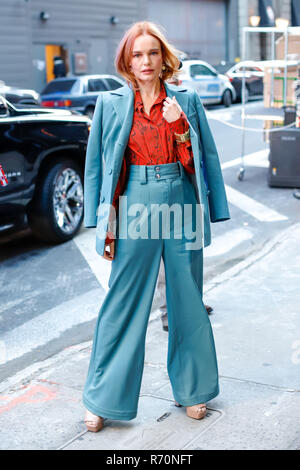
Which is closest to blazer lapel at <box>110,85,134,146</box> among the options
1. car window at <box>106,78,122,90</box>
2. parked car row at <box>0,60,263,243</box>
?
parked car row at <box>0,60,263,243</box>

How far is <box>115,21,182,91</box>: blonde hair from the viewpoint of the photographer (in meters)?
3.25

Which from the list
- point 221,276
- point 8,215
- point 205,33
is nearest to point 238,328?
point 221,276

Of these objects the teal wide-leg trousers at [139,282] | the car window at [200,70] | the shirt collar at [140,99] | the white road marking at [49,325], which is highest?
the car window at [200,70]

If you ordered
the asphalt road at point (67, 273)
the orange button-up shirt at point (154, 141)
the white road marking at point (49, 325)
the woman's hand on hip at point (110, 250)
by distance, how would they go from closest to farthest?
1. the orange button-up shirt at point (154, 141)
2. the woman's hand on hip at point (110, 250)
3. the white road marking at point (49, 325)
4. the asphalt road at point (67, 273)

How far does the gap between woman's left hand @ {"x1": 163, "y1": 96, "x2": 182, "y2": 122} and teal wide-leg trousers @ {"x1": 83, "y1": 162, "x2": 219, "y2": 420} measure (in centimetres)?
24

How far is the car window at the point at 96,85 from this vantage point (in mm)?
19125

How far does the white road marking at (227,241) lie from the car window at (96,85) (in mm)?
12288

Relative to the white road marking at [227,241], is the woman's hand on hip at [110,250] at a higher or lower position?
higher

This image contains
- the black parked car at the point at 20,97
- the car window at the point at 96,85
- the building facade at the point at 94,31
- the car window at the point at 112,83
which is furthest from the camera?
the building facade at the point at 94,31

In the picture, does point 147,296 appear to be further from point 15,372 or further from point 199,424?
point 15,372

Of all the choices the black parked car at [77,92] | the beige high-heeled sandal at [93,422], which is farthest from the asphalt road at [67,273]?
the black parked car at [77,92]

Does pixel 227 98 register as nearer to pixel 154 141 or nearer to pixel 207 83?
pixel 207 83

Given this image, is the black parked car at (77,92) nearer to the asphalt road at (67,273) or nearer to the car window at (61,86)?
the car window at (61,86)

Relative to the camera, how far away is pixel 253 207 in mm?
8695
